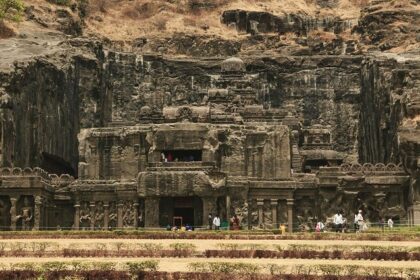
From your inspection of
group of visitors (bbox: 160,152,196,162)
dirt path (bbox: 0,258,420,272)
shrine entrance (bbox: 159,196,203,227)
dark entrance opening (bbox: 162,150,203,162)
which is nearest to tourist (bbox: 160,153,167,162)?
group of visitors (bbox: 160,152,196,162)

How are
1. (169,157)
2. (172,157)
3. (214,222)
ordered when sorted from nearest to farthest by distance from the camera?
(214,222) < (169,157) < (172,157)

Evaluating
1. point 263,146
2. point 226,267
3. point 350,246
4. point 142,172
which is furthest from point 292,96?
point 226,267

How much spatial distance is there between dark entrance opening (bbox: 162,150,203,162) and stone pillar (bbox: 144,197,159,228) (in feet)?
12.3

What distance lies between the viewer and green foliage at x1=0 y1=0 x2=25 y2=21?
244ft

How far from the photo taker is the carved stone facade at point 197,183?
177 feet

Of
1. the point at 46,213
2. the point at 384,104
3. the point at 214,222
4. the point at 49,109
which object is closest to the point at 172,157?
the point at 214,222

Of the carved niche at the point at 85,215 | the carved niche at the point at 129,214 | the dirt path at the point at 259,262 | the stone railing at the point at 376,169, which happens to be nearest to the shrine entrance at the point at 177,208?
the carved niche at the point at 129,214

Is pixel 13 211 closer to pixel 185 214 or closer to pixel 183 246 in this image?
pixel 185 214

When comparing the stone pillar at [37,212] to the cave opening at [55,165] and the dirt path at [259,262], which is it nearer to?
the cave opening at [55,165]

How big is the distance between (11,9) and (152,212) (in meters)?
34.2

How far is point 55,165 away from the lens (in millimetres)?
71438

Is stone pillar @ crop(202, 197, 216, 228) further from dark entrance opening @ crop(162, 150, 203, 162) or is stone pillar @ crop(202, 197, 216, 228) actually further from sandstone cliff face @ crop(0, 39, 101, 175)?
sandstone cliff face @ crop(0, 39, 101, 175)

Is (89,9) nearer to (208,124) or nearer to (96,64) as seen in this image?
(96,64)

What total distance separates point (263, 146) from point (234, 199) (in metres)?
4.92
